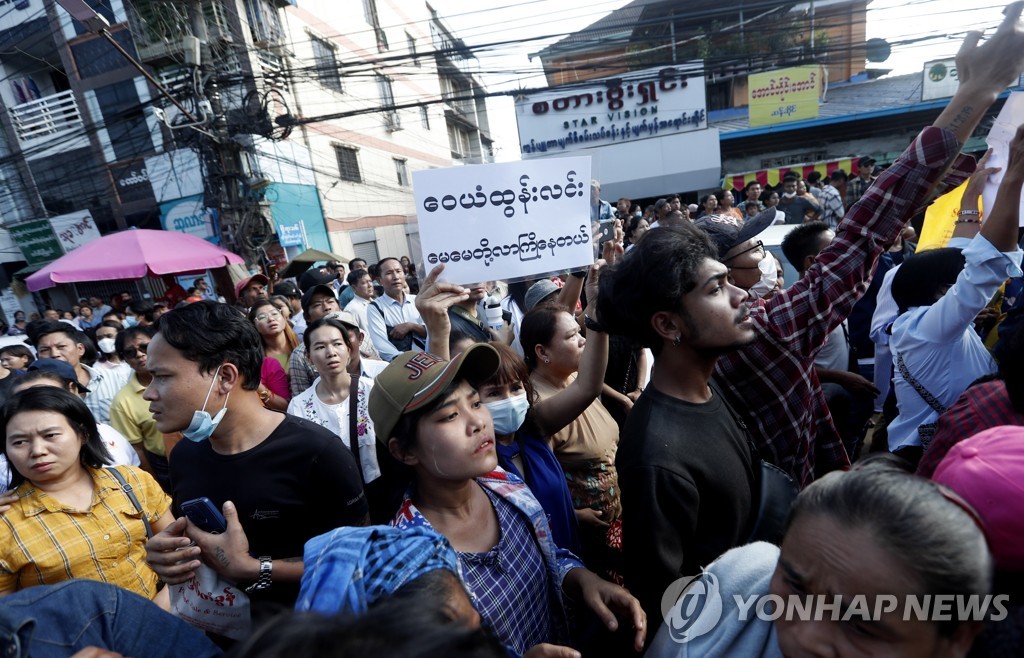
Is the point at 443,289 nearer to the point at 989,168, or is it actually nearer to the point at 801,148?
the point at 989,168

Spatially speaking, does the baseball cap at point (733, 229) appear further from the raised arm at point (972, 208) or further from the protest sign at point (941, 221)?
the protest sign at point (941, 221)

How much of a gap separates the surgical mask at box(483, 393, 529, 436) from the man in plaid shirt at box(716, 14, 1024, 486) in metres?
0.86

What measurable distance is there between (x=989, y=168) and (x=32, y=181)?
23906 mm

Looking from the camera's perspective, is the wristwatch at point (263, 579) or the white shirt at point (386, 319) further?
the white shirt at point (386, 319)

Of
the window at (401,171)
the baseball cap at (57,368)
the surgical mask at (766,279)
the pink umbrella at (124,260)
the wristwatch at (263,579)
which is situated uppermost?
the window at (401,171)

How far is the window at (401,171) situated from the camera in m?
23.5

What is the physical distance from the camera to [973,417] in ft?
5.16

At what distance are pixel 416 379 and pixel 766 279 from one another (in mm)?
2999

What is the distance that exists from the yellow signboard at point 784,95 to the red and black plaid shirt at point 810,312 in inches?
853

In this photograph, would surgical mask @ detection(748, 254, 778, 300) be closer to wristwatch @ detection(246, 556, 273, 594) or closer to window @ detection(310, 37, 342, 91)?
wristwatch @ detection(246, 556, 273, 594)

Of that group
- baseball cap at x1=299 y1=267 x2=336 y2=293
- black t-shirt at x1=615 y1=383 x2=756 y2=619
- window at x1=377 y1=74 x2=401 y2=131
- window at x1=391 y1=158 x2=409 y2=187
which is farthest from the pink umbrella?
window at x1=391 y1=158 x2=409 y2=187

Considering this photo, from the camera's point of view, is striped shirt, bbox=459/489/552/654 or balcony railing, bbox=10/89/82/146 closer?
striped shirt, bbox=459/489/552/654

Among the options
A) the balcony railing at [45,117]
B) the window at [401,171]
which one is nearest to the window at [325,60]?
the window at [401,171]

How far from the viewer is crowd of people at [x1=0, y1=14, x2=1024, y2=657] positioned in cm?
86
